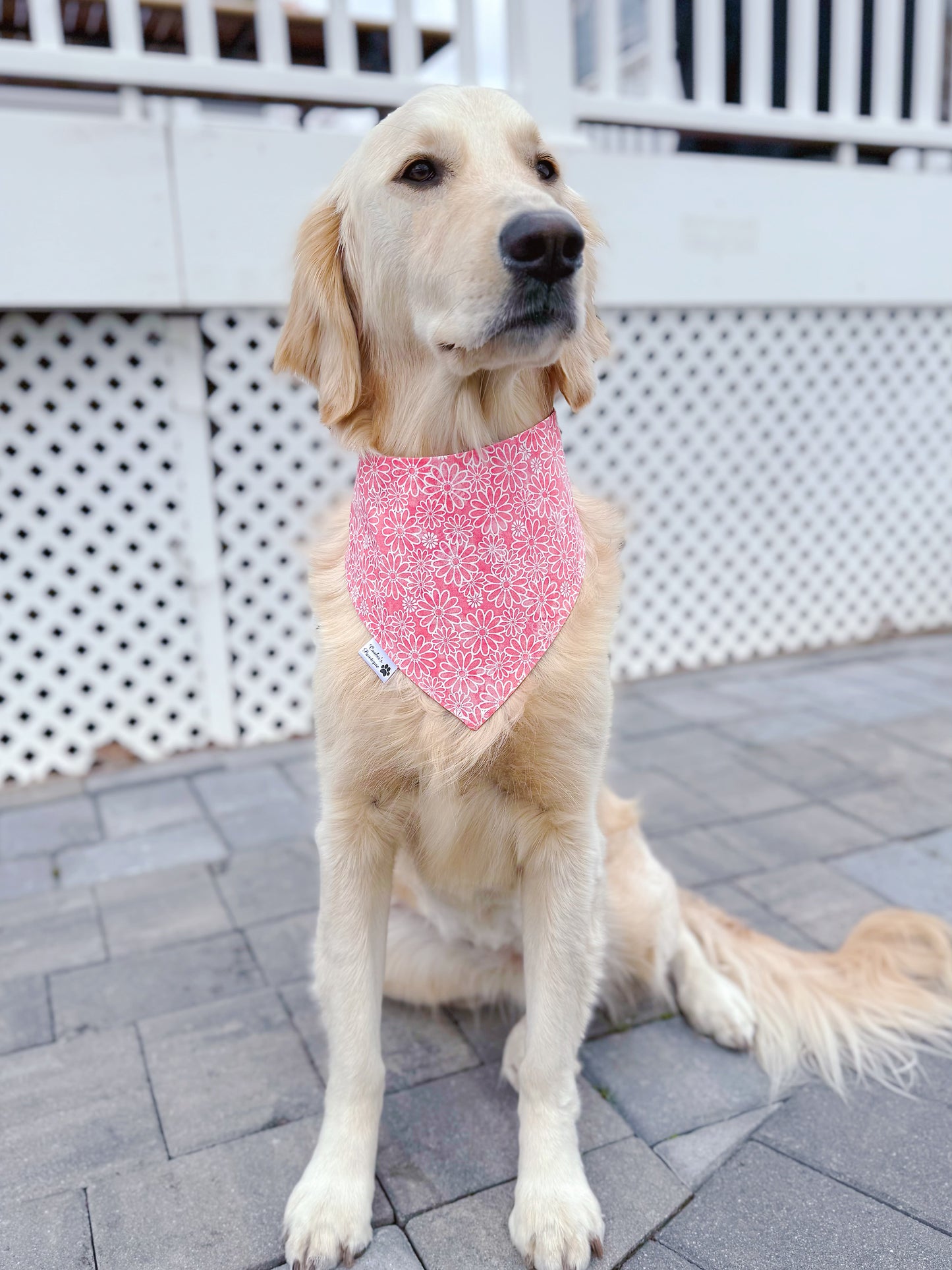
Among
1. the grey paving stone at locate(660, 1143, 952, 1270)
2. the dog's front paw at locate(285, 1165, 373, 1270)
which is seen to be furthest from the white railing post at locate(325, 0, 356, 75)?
the grey paving stone at locate(660, 1143, 952, 1270)

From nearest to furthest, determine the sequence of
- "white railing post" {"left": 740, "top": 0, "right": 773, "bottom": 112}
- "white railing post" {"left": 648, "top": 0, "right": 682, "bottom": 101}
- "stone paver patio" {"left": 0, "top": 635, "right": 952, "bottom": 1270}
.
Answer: "stone paver patio" {"left": 0, "top": 635, "right": 952, "bottom": 1270}, "white railing post" {"left": 648, "top": 0, "right": 682, "bottom": 101}, "white railing post" {"left": 740, "top": 0, "right": 773, "bottom": 112}

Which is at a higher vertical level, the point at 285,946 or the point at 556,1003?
the point at 556,1003

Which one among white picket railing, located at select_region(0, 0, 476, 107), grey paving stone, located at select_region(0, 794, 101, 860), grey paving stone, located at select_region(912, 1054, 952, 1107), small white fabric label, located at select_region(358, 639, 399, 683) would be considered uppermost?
white picket railing, located at select_region(0, 0, 476, 107)

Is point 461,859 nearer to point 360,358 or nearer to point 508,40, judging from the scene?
point 360,358

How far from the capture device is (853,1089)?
1986 mm

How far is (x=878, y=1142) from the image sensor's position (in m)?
1.83

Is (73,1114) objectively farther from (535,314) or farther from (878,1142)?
(535,314)

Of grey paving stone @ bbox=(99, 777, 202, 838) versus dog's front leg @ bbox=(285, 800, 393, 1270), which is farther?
grey paving stone @ bbox=(99, 777, 202, 838)

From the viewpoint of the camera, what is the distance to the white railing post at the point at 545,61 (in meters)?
3.90

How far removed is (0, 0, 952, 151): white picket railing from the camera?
351 centimetres

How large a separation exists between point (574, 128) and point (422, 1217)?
3.99 meters

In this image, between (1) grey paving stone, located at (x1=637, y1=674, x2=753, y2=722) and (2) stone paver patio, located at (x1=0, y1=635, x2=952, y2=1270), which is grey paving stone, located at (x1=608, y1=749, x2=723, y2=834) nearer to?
(2) stone paver patio, located at (x1=0, y1=635, x2=952, y2=1270)

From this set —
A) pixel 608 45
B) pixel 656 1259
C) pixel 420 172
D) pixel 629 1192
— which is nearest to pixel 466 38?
pixel 608 45

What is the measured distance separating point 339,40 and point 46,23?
1056 millimetres
